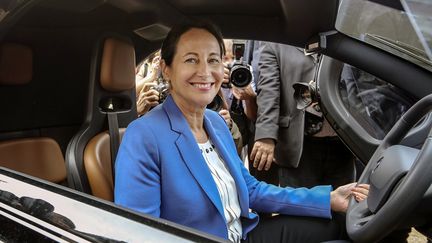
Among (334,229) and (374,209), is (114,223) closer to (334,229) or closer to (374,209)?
(374,209)

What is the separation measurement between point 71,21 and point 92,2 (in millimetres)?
327

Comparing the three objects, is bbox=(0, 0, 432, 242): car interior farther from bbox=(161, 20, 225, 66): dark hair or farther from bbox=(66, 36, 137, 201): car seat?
bbox=(161, 20, 225, 66): dark hair

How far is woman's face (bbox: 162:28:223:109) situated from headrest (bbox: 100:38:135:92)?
0.39 metres

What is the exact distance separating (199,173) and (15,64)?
0.90 meters

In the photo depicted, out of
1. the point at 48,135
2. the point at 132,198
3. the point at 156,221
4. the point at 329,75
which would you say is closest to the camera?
the point at 156,221

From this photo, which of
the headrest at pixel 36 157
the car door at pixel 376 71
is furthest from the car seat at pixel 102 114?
the car door at pixel 376 71

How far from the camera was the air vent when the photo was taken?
1893 millimetres

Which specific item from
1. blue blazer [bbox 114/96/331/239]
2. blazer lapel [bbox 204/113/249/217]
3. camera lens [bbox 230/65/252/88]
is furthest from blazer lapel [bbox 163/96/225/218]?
camera lens [bbox 230/65/252/88]

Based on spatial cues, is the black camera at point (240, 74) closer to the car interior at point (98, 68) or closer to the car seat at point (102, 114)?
the car interior at point (98, 68)

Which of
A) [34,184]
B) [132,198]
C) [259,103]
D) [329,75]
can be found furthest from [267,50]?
[34,184]

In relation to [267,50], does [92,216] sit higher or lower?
lower

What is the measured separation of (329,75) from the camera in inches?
70.3

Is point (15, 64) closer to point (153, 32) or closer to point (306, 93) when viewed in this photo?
point (153, 32)

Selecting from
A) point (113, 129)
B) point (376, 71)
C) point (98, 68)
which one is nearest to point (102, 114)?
point (113, 129)
